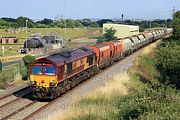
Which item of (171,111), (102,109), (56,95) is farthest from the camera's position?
(56,95)

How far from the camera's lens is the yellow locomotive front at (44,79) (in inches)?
1009

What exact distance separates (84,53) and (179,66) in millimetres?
8000

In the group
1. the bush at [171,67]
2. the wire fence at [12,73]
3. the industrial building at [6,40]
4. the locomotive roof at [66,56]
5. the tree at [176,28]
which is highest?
the tree at [176,28]

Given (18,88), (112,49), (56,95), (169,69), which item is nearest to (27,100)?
(56,95)

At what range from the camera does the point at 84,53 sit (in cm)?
3347

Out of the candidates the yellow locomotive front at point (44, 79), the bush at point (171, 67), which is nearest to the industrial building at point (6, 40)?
the bush at point (171, 67)

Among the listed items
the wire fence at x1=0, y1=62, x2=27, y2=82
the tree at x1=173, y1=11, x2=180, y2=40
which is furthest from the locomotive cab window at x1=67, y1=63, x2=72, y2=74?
the tree at x1=173, y1=11, x2=180, y2=40

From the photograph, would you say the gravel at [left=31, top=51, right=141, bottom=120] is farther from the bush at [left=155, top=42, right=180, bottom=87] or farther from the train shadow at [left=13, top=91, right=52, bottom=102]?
the bush at [left=155, top=42, right=180, bottom=87]

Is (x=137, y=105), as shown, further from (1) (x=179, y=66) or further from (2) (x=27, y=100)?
(1) (x=179, y=66)

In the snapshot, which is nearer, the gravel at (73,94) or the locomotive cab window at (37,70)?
the gravel at (73,94)

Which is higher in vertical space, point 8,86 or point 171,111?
point 171,111

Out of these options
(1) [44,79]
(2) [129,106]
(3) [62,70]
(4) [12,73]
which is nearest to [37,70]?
(1) [44,79]

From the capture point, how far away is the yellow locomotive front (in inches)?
1009

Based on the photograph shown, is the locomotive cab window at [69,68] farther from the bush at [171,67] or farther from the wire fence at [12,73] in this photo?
the bush at [171,67]
